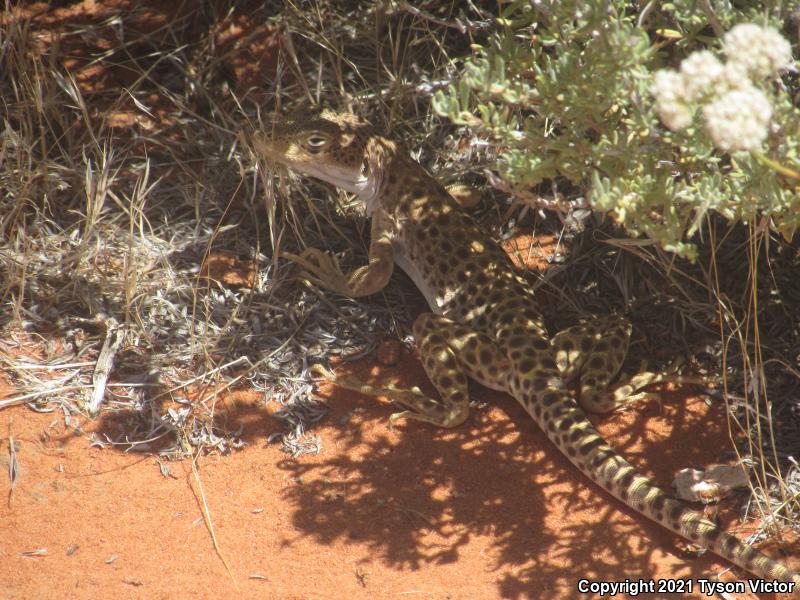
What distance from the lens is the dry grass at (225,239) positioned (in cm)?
421

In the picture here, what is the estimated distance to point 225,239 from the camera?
4969 mm

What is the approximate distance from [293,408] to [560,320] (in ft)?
5.12

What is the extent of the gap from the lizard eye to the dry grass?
275 mm

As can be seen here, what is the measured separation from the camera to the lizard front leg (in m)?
4.62

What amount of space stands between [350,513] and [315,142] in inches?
78.8

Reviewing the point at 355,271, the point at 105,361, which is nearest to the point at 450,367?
the point at 355,271

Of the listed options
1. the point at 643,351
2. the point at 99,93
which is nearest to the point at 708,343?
the point at 643,351

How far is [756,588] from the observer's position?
3.34 m

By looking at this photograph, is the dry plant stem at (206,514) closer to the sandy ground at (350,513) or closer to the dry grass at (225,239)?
the sandy ground at (350,513)

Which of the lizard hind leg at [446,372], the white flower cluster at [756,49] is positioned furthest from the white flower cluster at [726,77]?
the lizard hind leg at [446,372]

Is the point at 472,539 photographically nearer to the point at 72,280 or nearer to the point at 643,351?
the point at 643,351

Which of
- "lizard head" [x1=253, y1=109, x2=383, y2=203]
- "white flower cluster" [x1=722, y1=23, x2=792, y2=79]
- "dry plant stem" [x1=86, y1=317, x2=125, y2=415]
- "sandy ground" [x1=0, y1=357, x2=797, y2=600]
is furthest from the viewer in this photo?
"lizard head" [x1=253, y1=109, x2=383, y2=203]

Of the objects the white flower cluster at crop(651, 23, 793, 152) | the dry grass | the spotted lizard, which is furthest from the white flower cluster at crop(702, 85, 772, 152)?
the spotted lizard

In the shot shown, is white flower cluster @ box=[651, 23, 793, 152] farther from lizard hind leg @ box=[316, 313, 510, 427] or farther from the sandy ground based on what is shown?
lizard hind leg @ box=[316, 313, 510, 427]
